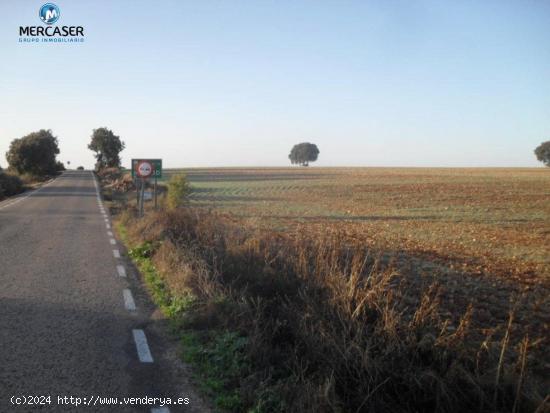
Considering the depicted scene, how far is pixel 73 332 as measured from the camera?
17.5 ft

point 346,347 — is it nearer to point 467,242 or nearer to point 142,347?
point 142,347

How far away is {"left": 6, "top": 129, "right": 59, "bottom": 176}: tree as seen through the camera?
189ft

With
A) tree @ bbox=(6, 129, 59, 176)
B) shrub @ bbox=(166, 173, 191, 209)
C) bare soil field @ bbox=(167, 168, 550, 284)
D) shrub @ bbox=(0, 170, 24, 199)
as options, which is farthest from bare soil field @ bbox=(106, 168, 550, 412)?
tree @ bbox=(6, 129, 59, 176)

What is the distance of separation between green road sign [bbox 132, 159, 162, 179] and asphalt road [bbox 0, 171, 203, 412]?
5.56 m

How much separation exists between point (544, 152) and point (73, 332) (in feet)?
373

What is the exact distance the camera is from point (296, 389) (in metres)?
3.85

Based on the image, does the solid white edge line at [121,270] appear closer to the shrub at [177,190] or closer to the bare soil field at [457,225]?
the bare soil field at [457,225]

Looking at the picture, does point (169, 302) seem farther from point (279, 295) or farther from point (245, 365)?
point (245, 365)

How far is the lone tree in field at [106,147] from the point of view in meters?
77.3

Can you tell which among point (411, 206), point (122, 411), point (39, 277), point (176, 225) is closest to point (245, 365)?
point (122, 411)

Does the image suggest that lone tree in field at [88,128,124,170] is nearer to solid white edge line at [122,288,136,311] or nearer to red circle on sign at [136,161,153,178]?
red circle on sign at [136,161,153,178]

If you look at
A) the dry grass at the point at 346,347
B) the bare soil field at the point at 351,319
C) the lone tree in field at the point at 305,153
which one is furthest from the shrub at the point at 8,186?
the lone tree in field at the point at 305,153

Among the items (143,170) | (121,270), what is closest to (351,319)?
(121,270)

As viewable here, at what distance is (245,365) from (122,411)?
119 cm
